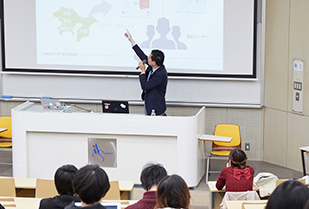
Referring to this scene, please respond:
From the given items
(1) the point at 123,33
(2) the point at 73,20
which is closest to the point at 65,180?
(1) the point at 123,33

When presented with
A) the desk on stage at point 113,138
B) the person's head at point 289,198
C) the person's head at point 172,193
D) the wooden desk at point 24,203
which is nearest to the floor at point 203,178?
the desk on stage at point 113,138

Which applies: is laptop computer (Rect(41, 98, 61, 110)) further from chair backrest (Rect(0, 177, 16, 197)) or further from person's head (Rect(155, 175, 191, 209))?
person's head (Rect(155, 175, 191, 209))

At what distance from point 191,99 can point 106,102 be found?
5.81ft

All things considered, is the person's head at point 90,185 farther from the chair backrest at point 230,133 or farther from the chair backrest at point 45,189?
the chair backrest at point 230,133

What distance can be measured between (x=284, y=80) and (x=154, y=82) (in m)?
2.09

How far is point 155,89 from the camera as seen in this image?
5.68m

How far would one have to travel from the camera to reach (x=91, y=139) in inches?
210

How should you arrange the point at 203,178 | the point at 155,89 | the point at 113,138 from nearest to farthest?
the point at 113,138
the point at 155,89
the point at 203,178

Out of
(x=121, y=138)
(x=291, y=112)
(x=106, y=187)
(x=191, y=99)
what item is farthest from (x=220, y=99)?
(x=106, y=187)

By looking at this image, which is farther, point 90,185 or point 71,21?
point 71,21

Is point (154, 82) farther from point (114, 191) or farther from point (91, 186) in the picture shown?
point (91, 186)

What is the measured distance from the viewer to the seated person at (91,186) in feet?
7.16

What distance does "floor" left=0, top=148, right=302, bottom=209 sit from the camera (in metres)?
5.11

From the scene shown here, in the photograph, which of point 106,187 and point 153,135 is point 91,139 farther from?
point 106,187
